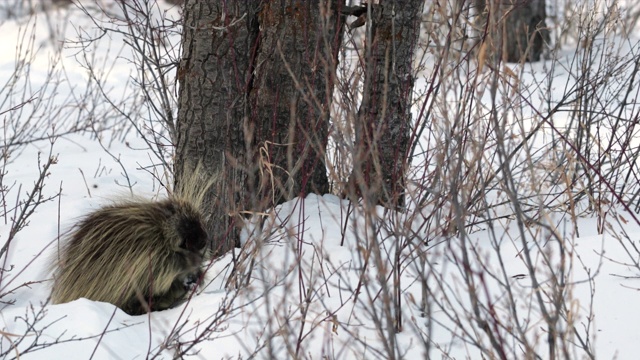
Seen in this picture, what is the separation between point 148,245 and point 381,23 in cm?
169

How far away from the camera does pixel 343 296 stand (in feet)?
11.3

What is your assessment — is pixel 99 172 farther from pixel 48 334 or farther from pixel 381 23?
pixel 48 334

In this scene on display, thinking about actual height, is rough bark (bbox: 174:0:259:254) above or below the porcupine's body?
above

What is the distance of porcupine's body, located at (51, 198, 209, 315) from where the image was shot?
364 centimetres

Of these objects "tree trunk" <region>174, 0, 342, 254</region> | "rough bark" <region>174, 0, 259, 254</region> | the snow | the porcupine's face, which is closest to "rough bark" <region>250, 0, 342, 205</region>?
"tree trunk" <region>174, 0, 342, 254</region>

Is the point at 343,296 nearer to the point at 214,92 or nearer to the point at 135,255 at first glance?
the point at 135,255

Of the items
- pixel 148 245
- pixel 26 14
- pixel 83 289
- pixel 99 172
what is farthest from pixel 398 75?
pixel 26 14

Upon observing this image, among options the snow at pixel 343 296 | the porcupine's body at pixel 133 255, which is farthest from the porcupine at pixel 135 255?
the snow at pixel 343 296

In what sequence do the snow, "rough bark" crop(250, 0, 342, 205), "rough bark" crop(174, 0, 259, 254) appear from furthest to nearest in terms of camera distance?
1. "rough bark" crop(250, 0, 342, 205)
2. "rough bark" crop(174, 0, 259, 254)
3. the snow

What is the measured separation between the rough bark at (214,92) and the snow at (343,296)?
→ 0.92 feet

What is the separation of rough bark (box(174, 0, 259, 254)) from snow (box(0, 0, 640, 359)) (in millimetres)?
281

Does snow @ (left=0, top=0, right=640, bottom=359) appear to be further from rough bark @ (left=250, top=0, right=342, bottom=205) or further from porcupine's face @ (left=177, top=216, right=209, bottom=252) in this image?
rough bark @ (left=250, top=0, right=342, bottom=205)

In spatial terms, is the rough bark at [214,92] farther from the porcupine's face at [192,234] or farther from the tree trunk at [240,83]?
the porcupine's face at [192,234]

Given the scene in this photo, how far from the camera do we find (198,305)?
3588 millimetres
